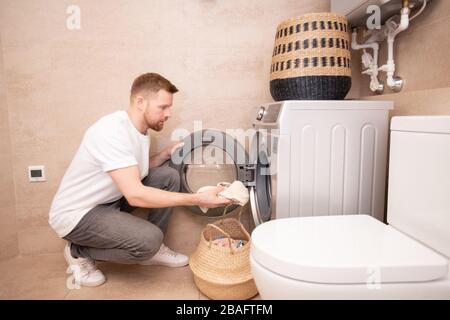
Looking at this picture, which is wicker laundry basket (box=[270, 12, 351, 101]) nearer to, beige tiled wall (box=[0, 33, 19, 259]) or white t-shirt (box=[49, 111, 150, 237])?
white t-shirt (box=[49, 111, 150, 237])

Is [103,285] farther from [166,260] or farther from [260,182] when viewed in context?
[260,182]

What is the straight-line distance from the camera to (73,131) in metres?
1.81

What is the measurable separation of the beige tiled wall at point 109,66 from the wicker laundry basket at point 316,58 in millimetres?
390

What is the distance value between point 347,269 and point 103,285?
1228 mm

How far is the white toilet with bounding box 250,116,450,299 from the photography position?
32.6 inches

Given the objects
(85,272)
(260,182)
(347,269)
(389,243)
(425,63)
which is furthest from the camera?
(260,182)

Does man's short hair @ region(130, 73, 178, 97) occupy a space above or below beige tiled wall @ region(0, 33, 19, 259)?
above

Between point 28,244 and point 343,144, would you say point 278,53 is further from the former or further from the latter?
point 28,244

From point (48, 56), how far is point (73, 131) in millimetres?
426

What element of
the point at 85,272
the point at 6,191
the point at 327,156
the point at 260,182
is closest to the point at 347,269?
the point at 327,156

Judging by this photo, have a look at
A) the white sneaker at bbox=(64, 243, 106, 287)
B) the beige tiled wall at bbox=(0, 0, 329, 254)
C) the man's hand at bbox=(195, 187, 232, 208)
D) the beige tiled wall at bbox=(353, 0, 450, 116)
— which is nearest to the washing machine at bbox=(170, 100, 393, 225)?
the beige tiled wall at bbox=(353, 0, 450, 116)

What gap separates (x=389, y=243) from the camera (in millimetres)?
969

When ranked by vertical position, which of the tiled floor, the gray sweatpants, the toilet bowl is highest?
the toilet bowl

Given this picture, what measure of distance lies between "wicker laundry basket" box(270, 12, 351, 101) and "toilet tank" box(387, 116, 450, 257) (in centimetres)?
35
